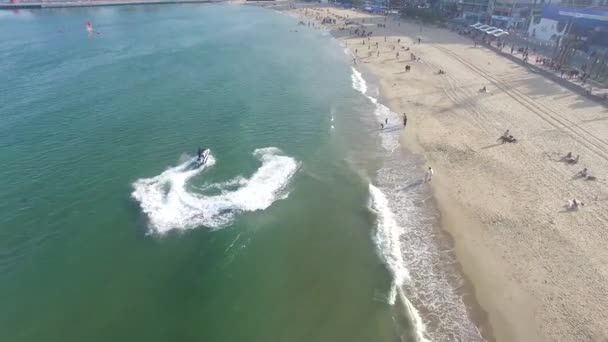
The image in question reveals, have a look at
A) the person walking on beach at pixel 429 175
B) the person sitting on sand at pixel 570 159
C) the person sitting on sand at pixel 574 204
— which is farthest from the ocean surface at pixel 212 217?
the person sitting on sand at pixel 570 159

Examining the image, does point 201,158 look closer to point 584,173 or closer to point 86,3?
point 584,173

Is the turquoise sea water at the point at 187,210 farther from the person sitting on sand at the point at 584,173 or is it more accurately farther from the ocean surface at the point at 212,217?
the person sitting on sand at the point at 584,173

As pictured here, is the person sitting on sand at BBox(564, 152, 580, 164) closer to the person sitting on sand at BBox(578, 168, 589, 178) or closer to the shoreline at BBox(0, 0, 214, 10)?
the person sitting on sand at BBox(578, 168, 589, 178)

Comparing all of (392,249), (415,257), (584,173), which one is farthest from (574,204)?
(392,249)

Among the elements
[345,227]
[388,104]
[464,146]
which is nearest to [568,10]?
[388,104]

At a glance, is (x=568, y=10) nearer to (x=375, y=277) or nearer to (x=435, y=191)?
(x=435, y=191)
